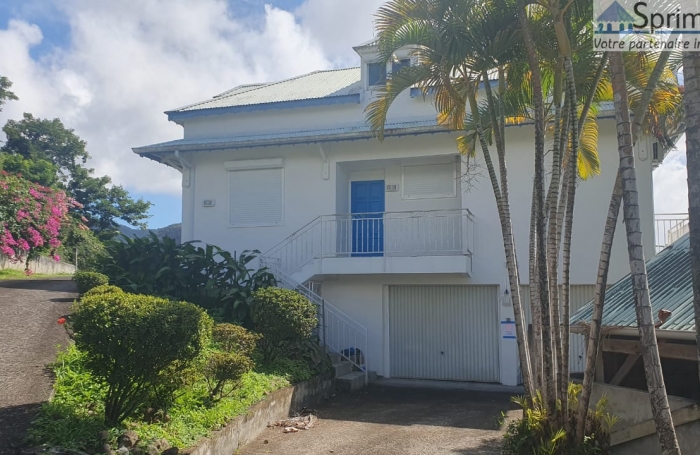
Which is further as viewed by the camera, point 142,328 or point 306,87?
point 306,87

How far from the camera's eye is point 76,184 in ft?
92.9

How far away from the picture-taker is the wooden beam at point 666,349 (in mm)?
5203

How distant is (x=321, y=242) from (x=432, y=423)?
5306mm

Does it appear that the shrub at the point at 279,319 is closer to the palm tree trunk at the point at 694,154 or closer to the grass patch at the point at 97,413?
the grass patch at the point at 97,413

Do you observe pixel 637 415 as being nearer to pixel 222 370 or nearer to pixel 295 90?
pixel 222 370

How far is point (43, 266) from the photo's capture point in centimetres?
1809

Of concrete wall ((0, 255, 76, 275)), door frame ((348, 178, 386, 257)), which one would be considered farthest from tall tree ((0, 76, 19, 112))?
door frame ((348, 178, 386, 257))

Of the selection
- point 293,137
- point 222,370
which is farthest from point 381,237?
point 222,370

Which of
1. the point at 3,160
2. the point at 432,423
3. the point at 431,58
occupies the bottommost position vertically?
the point at 432,423

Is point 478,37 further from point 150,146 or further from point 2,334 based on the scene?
point 150,146

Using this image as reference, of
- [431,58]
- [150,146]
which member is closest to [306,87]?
[150,146]

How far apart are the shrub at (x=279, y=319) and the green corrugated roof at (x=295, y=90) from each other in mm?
5652

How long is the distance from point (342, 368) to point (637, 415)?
6.06 metres

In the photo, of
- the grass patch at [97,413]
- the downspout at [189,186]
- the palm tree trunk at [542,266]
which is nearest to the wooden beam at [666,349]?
the palm tree trunk at [542,266]
